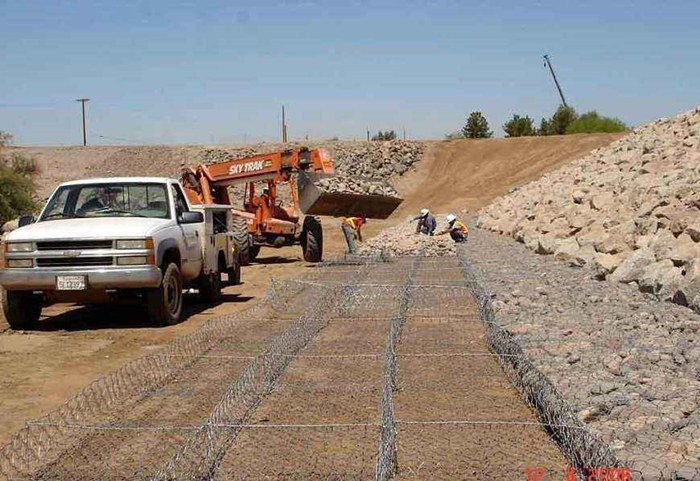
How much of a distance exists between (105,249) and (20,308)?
58.0 inches

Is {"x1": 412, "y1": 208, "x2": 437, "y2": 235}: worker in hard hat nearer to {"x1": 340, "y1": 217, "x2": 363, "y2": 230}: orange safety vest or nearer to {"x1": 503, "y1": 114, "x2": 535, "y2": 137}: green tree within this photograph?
{"x1": 340, "y1": 217, "x2": 363, "y2": 230}: orange safety vest

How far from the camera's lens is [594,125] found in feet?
211

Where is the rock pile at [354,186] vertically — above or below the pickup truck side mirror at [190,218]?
above

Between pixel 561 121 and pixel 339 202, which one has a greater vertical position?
pixel 561 121

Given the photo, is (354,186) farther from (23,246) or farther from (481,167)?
(481,167)

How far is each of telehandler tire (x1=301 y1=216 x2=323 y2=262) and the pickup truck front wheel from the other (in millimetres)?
8915

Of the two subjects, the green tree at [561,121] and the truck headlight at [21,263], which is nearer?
the truck headlight at [21,263]

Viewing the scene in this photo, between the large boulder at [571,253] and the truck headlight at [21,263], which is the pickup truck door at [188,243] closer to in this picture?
the truck headlight at [21,263]

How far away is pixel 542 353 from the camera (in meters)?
7.83

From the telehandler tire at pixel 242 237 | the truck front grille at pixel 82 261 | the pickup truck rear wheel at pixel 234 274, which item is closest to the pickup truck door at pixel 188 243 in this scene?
the truck front grille at pixel 82 261

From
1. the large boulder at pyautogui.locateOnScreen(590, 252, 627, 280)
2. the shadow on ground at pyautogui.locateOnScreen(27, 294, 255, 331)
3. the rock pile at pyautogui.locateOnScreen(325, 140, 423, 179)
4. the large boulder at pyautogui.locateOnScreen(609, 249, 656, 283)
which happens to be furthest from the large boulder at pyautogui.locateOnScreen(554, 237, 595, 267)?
the rock pile at pyautogui.locateOnScreen(325, 140, 423, 179)

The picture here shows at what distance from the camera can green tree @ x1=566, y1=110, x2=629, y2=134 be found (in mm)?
63906

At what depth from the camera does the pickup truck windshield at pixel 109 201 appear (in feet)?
37.3

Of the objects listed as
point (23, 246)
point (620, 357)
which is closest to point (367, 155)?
point (23, 246)
